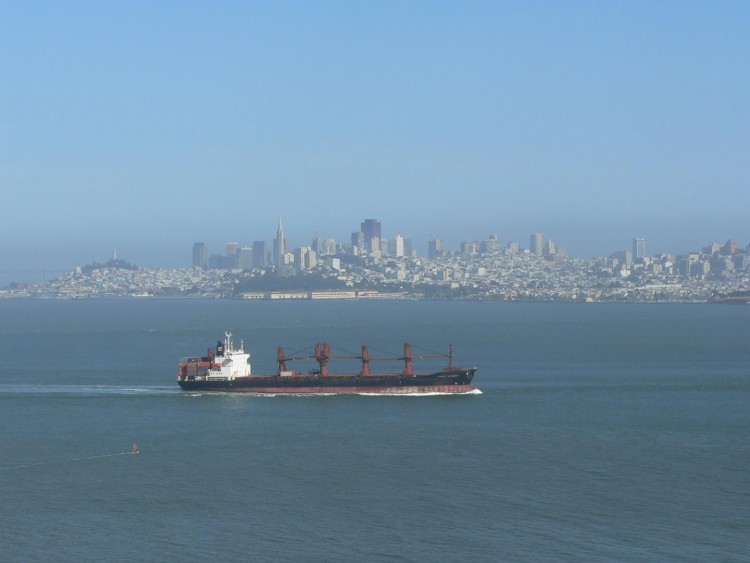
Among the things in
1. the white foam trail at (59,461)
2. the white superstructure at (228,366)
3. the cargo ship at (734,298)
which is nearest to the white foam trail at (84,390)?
the white superstructure at (228,366)

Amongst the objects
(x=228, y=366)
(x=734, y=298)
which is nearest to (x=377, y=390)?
(x=228, y=366)

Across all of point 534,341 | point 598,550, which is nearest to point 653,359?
point 534,341

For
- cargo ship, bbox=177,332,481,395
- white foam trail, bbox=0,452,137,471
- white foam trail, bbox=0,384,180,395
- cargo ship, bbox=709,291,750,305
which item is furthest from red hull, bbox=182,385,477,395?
cargo ship, bbox=709,291,750,305

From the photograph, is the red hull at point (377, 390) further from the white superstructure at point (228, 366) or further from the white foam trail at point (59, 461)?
the white foam trail at point (59, 461)

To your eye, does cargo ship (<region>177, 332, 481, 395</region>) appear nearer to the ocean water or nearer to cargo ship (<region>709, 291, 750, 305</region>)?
the ocean water

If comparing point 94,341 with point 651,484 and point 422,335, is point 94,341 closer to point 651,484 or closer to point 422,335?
point 422,335
